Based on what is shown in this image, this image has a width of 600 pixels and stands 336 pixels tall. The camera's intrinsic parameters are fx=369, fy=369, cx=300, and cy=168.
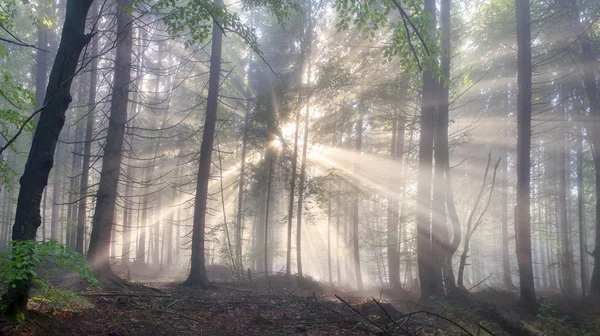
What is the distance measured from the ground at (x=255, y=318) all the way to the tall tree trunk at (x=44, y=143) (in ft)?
1.50

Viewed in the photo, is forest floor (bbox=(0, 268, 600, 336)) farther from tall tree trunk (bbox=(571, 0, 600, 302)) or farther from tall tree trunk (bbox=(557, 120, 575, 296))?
tall tree trunk (bbox=(557, 120, 575, 296))

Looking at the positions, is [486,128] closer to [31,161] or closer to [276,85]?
[276,85]

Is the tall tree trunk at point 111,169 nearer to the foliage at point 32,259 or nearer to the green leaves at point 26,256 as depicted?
the foliage at point 32,259

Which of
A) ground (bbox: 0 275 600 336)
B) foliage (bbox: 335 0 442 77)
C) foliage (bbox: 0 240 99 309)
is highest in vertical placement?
foliage (bbox: 335 0 442 77)

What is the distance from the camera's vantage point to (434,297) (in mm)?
10797

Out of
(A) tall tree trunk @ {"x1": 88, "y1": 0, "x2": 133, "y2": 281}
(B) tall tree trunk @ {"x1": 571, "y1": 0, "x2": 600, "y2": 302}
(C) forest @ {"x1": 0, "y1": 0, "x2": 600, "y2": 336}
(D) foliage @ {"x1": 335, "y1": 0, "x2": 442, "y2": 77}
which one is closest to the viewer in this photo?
(D) foliage @ {"x1": 335, "y1": 0, "x2": 442, "y2": 77}

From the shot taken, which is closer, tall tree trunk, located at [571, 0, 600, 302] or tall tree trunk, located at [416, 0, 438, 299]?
tall tree trunk, located at [416, 0, 438, 299]

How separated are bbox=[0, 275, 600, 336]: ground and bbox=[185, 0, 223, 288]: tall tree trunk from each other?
0.65m

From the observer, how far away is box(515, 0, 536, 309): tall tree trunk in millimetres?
11297

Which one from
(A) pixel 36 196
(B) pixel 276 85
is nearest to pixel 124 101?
(A) pixel 36 196

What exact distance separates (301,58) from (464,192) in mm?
15167

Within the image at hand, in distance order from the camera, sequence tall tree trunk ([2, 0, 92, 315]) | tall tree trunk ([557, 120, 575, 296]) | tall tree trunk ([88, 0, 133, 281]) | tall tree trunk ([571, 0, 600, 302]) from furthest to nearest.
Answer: tall tree trunk ([557, 120, 575, 296]) → tall tree trunk ([571, 0, 600, 302]) → tall tree trunk ([88, 0, 133, 281]) → tall tree trunk ([2, 0, 92, 315])

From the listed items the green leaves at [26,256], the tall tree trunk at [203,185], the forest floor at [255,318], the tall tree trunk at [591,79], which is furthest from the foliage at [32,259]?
the tall tree trunk at [591,79]

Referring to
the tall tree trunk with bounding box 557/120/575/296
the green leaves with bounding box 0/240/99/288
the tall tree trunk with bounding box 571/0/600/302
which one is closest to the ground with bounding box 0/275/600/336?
the green leaves with bounding box 0/240/99/288
